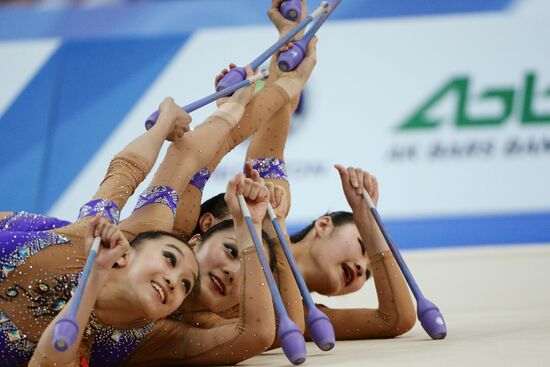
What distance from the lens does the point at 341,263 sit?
10.5ft

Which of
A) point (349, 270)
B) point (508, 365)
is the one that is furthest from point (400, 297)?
point (508, 365)

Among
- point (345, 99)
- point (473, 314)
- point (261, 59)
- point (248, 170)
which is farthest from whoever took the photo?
point (345, 99)

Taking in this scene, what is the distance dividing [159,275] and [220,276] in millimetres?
417

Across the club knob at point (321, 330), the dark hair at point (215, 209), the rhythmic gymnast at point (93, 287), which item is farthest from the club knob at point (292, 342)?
the dark hair at point (215, 209)

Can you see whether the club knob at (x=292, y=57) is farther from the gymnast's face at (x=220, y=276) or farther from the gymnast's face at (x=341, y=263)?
the gymnast's face at (x=220, y=276)

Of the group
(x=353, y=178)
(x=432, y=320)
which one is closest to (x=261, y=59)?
(x=353, y=178)

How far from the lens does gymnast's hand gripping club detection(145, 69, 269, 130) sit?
9.95 feet

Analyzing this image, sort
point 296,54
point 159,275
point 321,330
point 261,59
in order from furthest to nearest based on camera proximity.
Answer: point 296,54
point 261,59
point 321,330
point 159,275

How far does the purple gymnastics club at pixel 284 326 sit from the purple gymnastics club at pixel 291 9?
1244 millimetres

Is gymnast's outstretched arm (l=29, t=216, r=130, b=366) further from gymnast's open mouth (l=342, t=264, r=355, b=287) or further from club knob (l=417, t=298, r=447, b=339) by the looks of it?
gymnast's open mouth (l=342, t=264, r=355, b=287)

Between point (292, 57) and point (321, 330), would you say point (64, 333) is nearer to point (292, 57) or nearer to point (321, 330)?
point (321, 330)

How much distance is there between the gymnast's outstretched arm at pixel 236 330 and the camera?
2498mm

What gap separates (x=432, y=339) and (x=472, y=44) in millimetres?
→ 2635

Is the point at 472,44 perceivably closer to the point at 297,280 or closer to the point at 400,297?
the point at 400,297
